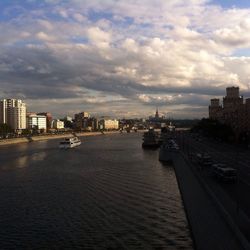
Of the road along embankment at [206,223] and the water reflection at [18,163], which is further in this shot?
the water reflection at [18,163]

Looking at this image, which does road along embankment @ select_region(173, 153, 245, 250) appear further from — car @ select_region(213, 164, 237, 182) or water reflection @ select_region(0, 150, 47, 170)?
water reflection @ select_region(0, 150, 47, 170)

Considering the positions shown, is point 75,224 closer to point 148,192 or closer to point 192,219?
point 192,219

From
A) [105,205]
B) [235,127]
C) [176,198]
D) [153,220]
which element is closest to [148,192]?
[176,198]

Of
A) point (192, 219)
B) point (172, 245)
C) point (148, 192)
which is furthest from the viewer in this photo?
point (148, 192)

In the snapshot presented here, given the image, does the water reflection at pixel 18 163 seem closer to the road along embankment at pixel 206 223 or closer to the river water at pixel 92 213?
the river water at pixel 92 213

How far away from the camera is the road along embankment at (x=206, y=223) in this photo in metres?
15.4

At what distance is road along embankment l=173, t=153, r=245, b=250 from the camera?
50.5ft

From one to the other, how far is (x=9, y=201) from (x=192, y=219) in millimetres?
12563

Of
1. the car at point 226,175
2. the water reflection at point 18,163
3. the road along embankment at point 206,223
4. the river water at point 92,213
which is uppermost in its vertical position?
the car at point 226,175

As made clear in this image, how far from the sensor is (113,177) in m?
40.4

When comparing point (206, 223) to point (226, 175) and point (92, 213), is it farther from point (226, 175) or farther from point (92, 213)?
point (226, 175)

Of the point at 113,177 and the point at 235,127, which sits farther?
the point at 235,127

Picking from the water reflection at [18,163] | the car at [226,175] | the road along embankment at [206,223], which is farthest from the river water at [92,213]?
the water reflection at [18,163]

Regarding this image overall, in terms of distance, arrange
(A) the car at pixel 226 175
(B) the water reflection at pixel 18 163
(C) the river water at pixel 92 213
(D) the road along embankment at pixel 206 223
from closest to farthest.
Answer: (D) the road along embankment at pixel 206 223
(C) the river water at pixel 92 213
(A) the car at pixel 226 175
(B) the water reflection at pixel 18 163
